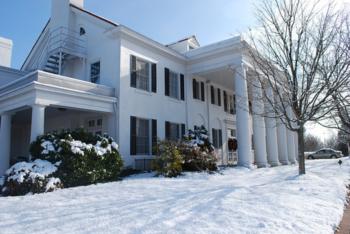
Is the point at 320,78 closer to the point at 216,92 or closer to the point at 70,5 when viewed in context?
the point at 216,92

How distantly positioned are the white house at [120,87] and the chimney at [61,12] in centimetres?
5

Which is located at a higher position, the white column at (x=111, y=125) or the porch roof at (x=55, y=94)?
the porch roof at (x=55, y=94)

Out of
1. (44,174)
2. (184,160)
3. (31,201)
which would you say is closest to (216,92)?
(184,160)

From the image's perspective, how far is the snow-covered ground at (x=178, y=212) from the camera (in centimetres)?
492

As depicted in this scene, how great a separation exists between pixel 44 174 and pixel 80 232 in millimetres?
5644

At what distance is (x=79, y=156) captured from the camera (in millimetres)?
10633

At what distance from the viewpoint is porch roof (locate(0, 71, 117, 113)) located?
38.9ft

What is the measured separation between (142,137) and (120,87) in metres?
2.67

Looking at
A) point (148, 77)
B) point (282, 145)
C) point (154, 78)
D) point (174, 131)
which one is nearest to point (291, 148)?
point (282, 145)

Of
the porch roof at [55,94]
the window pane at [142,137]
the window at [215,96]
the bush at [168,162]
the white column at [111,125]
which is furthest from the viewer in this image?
the window at [215,96]

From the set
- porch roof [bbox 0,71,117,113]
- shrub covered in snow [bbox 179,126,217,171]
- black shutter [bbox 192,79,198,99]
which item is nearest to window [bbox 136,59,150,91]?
porch roof [bbox 0,71,117,113]

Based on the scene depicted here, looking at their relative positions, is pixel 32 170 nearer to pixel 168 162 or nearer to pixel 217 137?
pixel 168 162

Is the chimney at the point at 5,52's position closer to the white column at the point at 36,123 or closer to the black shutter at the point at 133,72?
the black shutter at the point at 133,72

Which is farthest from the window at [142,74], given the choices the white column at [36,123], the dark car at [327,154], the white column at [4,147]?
the dark car at [327,154]
